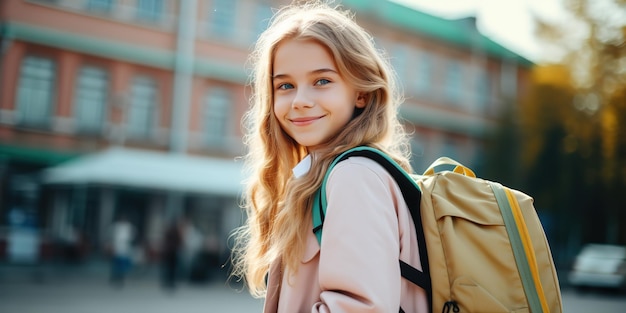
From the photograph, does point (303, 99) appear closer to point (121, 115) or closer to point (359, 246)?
point (359, 246)

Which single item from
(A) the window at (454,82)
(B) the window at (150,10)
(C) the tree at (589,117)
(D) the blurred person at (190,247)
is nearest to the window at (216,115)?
(B) the window at (150,10)

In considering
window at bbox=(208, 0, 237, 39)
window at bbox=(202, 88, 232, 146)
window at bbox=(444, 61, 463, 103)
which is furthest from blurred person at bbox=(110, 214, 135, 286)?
window at bbox=(444, 61, 463, 103)

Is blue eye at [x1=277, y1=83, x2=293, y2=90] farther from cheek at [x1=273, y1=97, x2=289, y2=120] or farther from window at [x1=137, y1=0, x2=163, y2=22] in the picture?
window at [x1=137, y1=0, x2=163, y2=22]

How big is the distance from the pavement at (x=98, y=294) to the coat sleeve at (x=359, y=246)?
10.1 meters

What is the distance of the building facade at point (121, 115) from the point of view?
1952 centimetres

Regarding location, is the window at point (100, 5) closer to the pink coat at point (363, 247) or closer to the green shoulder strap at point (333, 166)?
the green shoulder strap at point (333, 166)

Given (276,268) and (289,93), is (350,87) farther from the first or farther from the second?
(276,268)

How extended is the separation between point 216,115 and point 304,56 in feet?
75.7

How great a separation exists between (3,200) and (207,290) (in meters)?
7.81

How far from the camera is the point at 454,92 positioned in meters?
33.1

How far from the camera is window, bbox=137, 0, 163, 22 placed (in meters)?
22.6

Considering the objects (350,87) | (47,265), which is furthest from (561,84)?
(350,87)

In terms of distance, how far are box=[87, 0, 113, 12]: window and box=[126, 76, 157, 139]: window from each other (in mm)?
2568

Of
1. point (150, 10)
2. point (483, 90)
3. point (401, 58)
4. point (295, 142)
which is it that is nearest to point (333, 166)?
point (295, 142)
